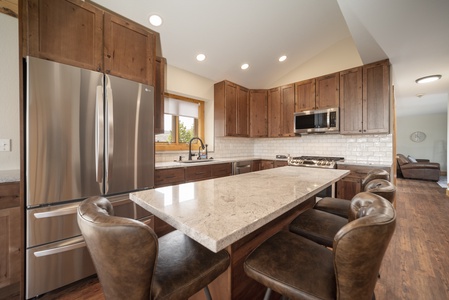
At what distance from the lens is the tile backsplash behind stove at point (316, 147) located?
327 cm

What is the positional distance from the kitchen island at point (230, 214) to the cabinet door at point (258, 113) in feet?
10.2

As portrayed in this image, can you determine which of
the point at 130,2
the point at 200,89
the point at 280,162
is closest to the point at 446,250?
the point at 280,162

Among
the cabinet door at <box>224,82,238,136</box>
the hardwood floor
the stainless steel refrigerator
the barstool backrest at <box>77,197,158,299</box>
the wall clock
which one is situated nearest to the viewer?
the barstool backrest at <box>77,197,158,299</box>

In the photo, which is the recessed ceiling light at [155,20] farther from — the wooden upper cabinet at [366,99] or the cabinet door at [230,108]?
the wooden upper cabinet at [366,99]

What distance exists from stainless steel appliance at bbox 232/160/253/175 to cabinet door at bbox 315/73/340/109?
1.77 m

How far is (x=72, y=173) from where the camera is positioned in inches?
62.3

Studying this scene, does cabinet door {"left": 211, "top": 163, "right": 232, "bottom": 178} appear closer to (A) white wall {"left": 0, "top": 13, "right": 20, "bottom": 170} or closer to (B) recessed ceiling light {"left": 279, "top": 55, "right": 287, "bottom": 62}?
(A) white wall {"left": 0, "top": 13, "right": 20, "bottom": 170}

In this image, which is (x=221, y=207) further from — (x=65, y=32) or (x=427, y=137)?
(x=427, y=137)

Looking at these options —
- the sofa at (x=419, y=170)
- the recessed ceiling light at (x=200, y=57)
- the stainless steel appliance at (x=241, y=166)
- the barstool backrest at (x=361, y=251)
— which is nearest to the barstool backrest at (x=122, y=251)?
the barstool backrest at (x=361, y=251)

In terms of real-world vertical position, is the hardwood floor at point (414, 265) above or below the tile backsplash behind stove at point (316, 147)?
below

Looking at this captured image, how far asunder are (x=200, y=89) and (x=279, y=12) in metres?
1.84

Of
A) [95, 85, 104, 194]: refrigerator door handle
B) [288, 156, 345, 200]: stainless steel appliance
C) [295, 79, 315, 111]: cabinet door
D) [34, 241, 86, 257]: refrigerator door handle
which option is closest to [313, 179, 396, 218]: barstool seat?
[288, 156, 345, 200]: stainless steel appliance

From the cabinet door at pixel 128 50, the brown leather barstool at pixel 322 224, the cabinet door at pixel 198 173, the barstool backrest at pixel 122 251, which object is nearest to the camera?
the barstool backrest at pixel 122 251

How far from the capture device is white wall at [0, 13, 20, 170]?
178 centimetres
